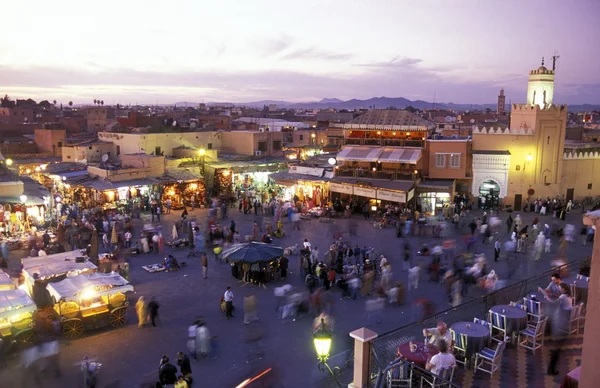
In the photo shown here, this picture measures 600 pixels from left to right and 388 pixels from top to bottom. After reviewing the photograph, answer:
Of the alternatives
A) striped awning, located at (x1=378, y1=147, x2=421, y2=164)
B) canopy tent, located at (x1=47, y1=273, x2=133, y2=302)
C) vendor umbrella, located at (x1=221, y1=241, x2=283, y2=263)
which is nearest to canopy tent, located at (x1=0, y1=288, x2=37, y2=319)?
canopy tent, located at (x1=47, y1=273, x2=133, y2=302)

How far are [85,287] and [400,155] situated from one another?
17885mm

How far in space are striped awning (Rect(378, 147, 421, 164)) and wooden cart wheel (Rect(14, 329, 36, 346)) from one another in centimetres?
1841

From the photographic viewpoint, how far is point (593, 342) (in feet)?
16.5

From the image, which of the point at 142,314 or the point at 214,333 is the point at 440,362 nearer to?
the point at 214,333

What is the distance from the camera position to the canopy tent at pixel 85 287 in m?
11.5

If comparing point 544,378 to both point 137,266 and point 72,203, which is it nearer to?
point 137,266

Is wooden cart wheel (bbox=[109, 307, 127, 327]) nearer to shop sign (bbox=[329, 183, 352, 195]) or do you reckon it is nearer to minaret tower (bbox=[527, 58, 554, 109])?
shop sign (bbox=[329, 183, 352, 195])

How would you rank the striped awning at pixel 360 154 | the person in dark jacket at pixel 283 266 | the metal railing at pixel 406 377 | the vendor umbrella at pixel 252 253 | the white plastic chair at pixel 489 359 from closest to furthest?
the metal railing at pixel 406 377
the white plastic chair at pixel 489 359
the vendor umbrella at pixel 252 253
the person in dark jacket at pixel 283 266
the striped awning at pixel 360 154

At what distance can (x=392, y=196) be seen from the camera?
2398cm

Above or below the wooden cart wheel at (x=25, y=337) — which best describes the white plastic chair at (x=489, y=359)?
above

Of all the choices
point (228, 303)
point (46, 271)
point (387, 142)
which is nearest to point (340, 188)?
point (387, 142)

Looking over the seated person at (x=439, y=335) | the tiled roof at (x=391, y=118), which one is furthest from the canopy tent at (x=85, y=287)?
the tiled roof at (x=391, y=118)

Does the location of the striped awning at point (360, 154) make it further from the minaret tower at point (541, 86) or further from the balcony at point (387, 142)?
the minaret tower at point (541, 86)

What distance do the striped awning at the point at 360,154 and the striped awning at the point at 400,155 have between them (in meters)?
0.33
